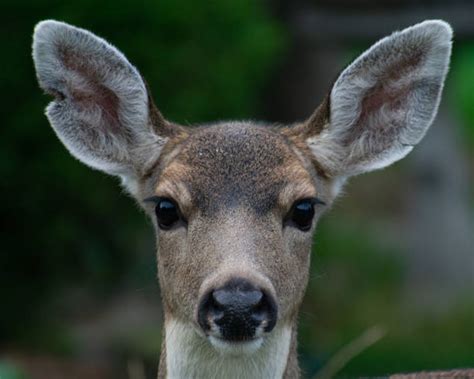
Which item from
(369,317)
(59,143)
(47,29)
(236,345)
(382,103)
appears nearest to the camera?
(236,345)

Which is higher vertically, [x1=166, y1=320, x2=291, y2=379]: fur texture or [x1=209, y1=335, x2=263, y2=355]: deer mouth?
[x1=209, y1=335, x2=263, y2=355]: deer mouth

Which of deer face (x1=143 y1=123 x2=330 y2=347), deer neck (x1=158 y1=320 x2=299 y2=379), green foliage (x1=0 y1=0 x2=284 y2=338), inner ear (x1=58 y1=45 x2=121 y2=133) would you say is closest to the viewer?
deer face (x1=143 y1=123 x2=330 y2=347)

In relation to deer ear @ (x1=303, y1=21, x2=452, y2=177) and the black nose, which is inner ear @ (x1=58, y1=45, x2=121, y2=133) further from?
the black nose

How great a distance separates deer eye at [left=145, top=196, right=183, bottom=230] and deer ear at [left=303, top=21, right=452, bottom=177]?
0.97 m

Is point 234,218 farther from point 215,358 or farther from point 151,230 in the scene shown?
point 151,230

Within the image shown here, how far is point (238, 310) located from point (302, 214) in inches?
39.4

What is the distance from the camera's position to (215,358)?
6918mm

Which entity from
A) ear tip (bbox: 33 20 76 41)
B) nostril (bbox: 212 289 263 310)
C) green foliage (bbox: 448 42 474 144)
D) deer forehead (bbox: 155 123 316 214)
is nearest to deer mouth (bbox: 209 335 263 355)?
nostril (bbox: 212 289 263 310)

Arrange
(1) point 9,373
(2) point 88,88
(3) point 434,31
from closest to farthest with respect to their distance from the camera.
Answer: (3) point 434,31 → (2) point 88,88 → (1) point 9,373

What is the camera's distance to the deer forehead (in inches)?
275

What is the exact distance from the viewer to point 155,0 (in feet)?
41.6

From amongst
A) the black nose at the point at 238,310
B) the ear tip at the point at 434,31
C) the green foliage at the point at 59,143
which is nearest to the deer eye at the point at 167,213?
the black nose at the point at 238,310

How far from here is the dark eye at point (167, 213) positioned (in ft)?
23.4

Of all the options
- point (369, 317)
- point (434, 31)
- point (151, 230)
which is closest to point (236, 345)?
point (434, 31)
